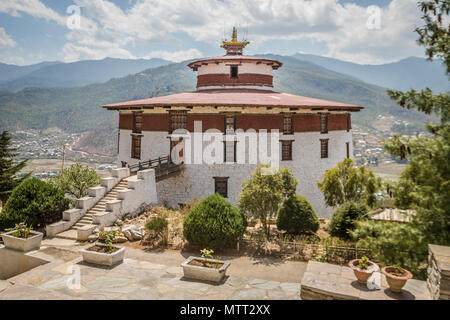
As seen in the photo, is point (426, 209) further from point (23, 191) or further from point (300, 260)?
point (23, 191)

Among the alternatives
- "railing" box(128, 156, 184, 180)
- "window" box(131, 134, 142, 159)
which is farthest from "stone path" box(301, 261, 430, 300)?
"window" box(131, 134, 142, 159)

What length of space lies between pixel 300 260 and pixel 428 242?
605 cm

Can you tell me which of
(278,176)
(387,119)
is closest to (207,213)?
(278,176)

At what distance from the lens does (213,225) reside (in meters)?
13.7

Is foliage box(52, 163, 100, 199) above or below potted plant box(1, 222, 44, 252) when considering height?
above

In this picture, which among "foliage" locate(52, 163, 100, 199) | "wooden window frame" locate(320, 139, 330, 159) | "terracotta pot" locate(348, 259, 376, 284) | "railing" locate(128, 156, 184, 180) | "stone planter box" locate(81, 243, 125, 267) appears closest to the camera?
"terracotta pot" locate(348, 259, 376, 284)

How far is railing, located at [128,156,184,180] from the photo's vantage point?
2192 cm

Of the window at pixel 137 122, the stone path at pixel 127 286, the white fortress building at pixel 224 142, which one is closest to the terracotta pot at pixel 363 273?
the stone path at pixel 127 286

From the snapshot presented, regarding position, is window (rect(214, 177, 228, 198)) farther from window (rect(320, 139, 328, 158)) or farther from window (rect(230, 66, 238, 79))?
window (rect(230, 66, 238, 79))

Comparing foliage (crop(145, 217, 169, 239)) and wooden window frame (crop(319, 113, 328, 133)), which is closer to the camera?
foliage (crop(145, 217, 169, 239))

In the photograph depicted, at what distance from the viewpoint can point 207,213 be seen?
14.1 m

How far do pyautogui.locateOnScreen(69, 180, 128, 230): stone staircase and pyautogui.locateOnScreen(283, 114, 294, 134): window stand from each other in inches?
481

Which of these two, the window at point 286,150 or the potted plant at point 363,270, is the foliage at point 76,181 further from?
the potted plant at point 363,270
